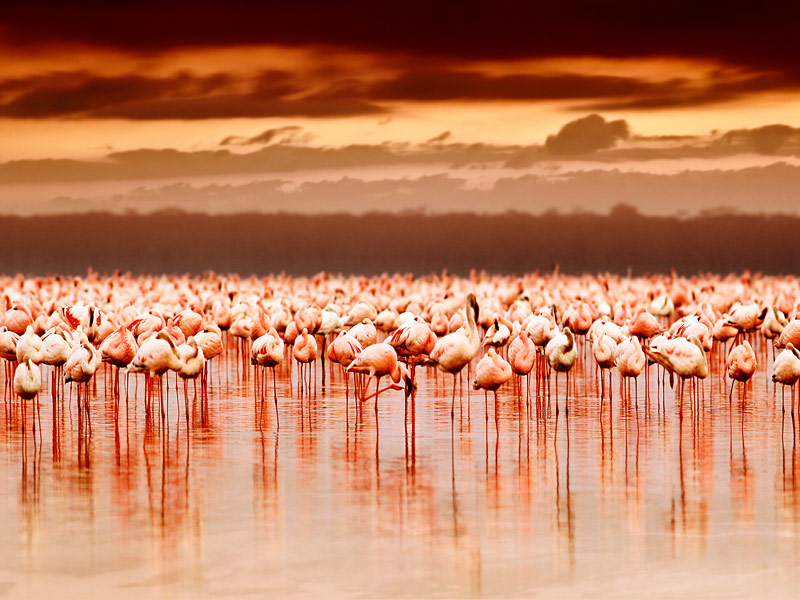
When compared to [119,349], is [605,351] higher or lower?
lower

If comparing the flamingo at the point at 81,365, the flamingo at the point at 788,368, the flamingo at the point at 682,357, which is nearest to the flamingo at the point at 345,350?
the flamingo at the point at 81,365

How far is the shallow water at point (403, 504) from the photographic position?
8305 millimetres

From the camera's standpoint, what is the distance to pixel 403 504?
1041cm

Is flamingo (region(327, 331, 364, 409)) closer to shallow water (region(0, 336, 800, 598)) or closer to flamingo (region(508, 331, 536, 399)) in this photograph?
shallow water (region(0, 336, 800, 598))

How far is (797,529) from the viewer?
9508 millimetres

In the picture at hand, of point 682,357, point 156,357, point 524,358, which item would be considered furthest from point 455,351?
point 156,357

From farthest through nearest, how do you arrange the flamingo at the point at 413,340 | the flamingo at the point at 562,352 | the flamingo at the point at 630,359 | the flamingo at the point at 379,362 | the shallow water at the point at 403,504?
the flamingo at the point at 413,340, the flamingo at the point at 562,352, the flamingo at the point at 630,359, the flamingo at the point at 379,362, the shallow water at the point at 403,504

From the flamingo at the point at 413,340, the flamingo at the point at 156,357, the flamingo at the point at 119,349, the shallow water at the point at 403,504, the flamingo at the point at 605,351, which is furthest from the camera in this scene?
the flamingo at the point at 413,340

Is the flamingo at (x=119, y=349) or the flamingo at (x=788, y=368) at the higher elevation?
the flamingo at (x=119, y=349)

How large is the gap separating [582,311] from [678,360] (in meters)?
6.76

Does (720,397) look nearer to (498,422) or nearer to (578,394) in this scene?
(578,394)

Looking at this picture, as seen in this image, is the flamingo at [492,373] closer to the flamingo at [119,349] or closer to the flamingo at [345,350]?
the flamingo at [345,350]

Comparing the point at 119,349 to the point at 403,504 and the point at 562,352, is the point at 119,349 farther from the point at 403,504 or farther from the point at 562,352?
the point at 403,504

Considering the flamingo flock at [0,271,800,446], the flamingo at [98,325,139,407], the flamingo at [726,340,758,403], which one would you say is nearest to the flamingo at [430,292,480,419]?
the flamingo flock at [0,271,800,446]
